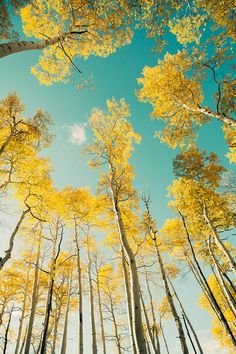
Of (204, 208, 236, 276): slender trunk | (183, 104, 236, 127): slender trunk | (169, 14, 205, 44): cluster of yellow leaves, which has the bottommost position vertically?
(204, 208, 236, 276): slender trunk

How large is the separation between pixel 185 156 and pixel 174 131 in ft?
5.78

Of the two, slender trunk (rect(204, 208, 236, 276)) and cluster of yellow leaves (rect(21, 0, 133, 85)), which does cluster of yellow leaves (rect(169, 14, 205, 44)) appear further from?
slender trunk (rect(204, 208, 236, 276))

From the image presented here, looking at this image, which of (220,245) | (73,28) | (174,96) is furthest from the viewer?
(174,96)

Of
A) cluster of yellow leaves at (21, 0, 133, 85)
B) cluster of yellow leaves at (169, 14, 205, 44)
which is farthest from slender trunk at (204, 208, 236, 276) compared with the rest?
cluster of yellow leaves at (21, 0, 133, 85)

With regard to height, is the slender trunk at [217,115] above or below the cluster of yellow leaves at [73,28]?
below

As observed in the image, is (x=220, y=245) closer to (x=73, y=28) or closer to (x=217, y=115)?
(x=217, y=115)

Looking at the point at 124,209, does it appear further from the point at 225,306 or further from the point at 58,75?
the point at 225,306

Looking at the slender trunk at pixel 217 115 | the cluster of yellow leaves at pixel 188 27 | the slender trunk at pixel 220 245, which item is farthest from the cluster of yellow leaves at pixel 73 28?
the slender trunk at pixel 220 245

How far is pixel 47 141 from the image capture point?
32.2ft

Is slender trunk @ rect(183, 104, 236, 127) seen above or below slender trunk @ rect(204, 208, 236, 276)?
above

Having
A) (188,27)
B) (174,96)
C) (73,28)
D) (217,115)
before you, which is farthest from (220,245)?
(73,28)

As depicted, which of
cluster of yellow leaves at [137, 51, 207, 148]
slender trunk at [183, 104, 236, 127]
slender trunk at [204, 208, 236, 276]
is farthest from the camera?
cluster of yellow leaves at [137, 51, 207, 148]

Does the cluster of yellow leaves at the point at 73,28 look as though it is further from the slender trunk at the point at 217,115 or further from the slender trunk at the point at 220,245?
the slender trunk at the point at 220,245

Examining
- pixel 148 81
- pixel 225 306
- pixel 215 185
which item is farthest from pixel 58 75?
pixel 225 306
